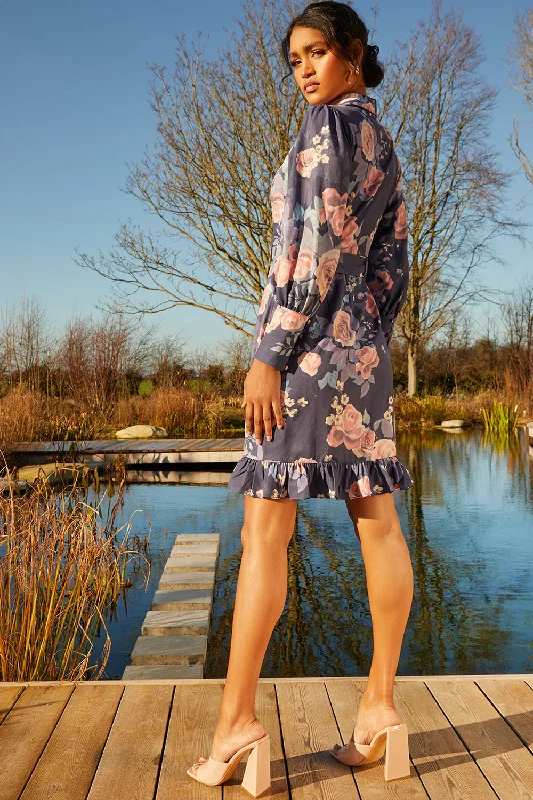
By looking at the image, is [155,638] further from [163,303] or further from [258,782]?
[163,303]

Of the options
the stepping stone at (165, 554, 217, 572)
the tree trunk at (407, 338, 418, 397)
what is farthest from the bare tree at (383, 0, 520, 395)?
the stepping stone at (165, 554, 217, 572)

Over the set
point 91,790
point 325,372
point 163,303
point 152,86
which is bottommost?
point 91,790

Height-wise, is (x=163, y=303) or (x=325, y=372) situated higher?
(x=163, y=303)

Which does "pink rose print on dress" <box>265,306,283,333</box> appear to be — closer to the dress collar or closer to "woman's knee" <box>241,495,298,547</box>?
"woman's knee" <box>241,495,298,547</box>

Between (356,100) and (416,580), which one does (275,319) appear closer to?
(356,100)

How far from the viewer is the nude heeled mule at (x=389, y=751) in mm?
1559

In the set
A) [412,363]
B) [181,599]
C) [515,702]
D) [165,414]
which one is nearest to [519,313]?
[412,363]

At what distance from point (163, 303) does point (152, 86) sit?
3252 millimetres

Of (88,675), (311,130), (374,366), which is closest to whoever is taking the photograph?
(311,130)

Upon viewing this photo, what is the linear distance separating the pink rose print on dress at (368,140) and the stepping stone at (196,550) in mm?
2832

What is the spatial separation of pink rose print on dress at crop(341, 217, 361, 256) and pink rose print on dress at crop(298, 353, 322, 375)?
214mm

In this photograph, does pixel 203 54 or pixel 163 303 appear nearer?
pixel 203 54

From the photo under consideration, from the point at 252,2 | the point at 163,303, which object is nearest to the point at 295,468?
the point at 252,2

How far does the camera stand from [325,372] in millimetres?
1496
